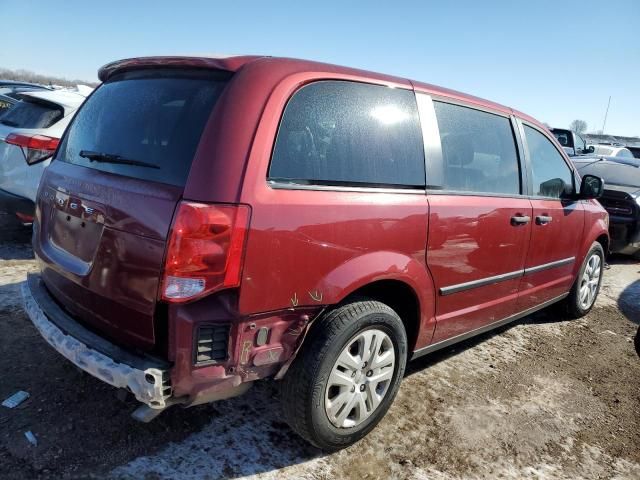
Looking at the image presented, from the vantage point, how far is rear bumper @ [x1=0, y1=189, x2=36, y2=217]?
471cm

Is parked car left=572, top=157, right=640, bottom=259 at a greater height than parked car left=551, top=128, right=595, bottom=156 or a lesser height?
lesser

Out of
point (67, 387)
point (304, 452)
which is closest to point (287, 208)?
point (304, 452)

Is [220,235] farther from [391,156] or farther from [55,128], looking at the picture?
[55,128]

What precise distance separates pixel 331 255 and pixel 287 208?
12.7 inches

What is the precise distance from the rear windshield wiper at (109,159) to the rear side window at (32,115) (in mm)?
2845

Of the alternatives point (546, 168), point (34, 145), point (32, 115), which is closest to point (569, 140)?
point (546, 168)

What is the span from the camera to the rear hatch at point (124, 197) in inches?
80.2

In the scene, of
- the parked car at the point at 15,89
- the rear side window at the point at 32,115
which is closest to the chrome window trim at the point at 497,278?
the rear side window at the point at 32,115

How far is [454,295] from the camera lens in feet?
10.00

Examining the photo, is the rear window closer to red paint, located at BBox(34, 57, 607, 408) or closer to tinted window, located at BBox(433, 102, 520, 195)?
red paint, located at BBox(34, 57, 607, 408)

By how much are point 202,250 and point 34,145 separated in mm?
3578

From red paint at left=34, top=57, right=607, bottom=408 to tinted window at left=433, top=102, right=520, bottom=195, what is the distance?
248 mm

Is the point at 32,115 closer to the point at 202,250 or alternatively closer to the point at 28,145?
the point at 28,145

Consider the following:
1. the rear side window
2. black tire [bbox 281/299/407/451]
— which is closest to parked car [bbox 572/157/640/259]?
black tire [bbox 281/299/407/451]
